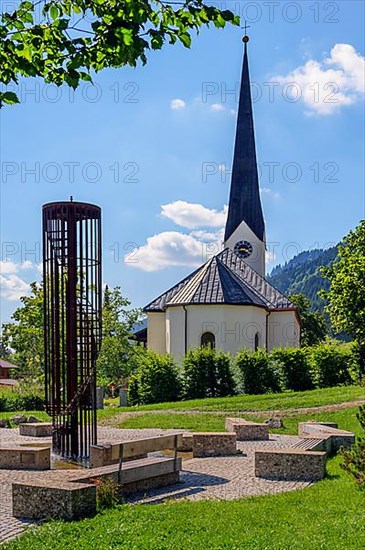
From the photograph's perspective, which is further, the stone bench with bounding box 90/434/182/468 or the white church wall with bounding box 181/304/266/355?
the white church wall with bounding box 181/304/266/355

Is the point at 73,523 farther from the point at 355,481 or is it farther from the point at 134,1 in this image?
the point at 134,1

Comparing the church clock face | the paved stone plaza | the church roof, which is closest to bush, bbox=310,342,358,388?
the church roof

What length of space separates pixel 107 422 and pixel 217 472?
30.2 ft

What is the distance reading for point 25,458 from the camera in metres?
11.5

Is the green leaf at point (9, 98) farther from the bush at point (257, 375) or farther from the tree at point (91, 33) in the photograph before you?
the bush at point (257, 375)

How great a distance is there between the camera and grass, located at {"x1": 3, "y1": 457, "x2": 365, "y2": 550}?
6281mm

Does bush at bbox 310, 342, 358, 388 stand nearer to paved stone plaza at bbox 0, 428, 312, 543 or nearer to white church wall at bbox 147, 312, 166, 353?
white church wall at bbox 147, 312, 166, 353

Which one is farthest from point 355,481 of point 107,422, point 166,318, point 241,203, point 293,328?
point 241,203

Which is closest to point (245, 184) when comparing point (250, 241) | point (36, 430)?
point (250, 241)

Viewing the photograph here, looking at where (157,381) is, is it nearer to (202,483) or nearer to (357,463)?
(202,483)

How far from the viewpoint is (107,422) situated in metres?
19.6

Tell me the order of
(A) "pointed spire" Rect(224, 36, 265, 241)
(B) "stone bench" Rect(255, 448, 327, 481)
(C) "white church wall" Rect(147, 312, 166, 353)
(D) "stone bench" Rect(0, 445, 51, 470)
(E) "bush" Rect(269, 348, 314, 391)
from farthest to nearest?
(A) "pointed spire" Rect(224, 36, 265, 241) < (C) "white church wall" Rect(147, 312, 166, 353) < (E) "bush" Rect(269, 348, 314, 391) < (D) "stone bench" Rect(0, 445, 51, 470) < (B) "stone bench" Rect(255, 448, 327, 481)

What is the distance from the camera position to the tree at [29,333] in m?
39.9

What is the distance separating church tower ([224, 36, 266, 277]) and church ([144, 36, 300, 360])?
0.08 metres
